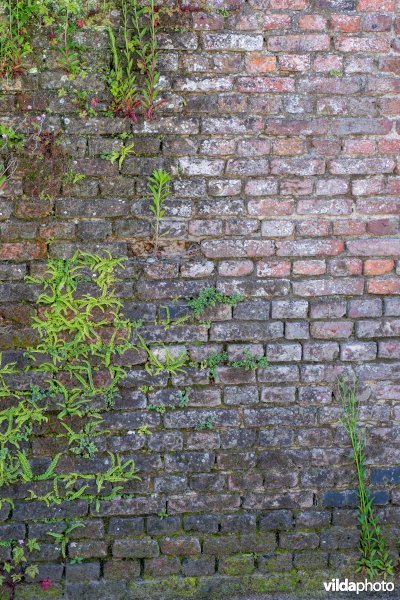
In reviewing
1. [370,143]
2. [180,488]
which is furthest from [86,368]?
[370,143]

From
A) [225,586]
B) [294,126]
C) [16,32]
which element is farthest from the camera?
[225,586]

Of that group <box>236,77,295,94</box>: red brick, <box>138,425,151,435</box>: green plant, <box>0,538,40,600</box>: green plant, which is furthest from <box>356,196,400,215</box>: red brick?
<box>0,538,40,600</box>: green plant

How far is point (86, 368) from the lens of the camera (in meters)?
2.33

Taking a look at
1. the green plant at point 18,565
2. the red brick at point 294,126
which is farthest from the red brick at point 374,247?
the green plant at point 18,565

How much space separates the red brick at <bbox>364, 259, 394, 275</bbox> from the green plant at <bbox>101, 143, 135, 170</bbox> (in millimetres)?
1112

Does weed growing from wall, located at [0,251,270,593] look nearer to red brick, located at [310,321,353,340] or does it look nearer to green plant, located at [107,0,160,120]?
red brick, located at [310,321,353,340]

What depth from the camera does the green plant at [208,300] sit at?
2324mm

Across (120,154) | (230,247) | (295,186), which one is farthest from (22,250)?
(295,186)

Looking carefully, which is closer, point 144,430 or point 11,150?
point 11,150

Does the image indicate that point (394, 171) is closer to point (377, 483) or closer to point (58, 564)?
point (377, 483)

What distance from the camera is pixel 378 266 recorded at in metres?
2.39

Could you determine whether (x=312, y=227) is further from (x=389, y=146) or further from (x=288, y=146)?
(x=389, y=146)

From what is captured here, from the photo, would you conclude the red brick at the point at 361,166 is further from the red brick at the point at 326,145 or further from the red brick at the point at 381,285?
the red brick at the point at 381,285

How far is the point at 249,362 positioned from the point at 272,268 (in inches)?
16.4
